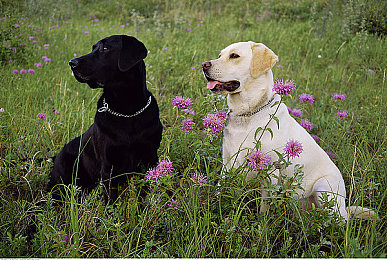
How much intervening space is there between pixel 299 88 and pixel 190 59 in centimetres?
157

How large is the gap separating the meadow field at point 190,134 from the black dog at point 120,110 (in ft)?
0.45

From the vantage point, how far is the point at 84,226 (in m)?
1.72

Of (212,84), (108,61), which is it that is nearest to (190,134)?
(212,84)

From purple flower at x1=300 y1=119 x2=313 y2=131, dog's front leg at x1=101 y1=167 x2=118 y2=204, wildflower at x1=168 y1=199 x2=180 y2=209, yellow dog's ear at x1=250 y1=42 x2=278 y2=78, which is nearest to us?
wildflower at x1=168 y1=199 x2=180 y2=209

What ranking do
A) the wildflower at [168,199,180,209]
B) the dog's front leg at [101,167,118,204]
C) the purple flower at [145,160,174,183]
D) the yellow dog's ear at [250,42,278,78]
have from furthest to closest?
the dog's front leg at [101,167,118,204] → the yellow dog's ear at [250,42,278,78] → the wildflower at [168,199,180,209] → the purple flower at [145,160,174,183]

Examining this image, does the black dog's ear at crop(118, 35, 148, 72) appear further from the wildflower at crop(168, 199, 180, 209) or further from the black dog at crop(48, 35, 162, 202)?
the wildflower at crop(168, 199, 180, 209)

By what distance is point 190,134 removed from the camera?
8.82 ft

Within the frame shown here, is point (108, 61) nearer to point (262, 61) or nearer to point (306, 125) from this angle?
point (262, 61)

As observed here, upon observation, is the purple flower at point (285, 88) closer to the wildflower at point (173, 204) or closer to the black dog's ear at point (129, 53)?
the wildflower at point (173, 204)

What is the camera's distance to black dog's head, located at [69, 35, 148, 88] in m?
2.04

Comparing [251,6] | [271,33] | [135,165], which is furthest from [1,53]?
[251,6]

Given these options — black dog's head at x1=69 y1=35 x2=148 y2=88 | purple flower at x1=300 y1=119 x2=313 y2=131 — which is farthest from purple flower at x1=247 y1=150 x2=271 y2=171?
purple flower at x1=300 y1=119 x2=313 y2=131

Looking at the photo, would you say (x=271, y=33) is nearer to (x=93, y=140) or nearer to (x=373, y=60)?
(x=373, y=60)

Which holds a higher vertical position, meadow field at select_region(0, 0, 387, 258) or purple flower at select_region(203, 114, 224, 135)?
purple flower at select_region(203, 114, 224, 135)
